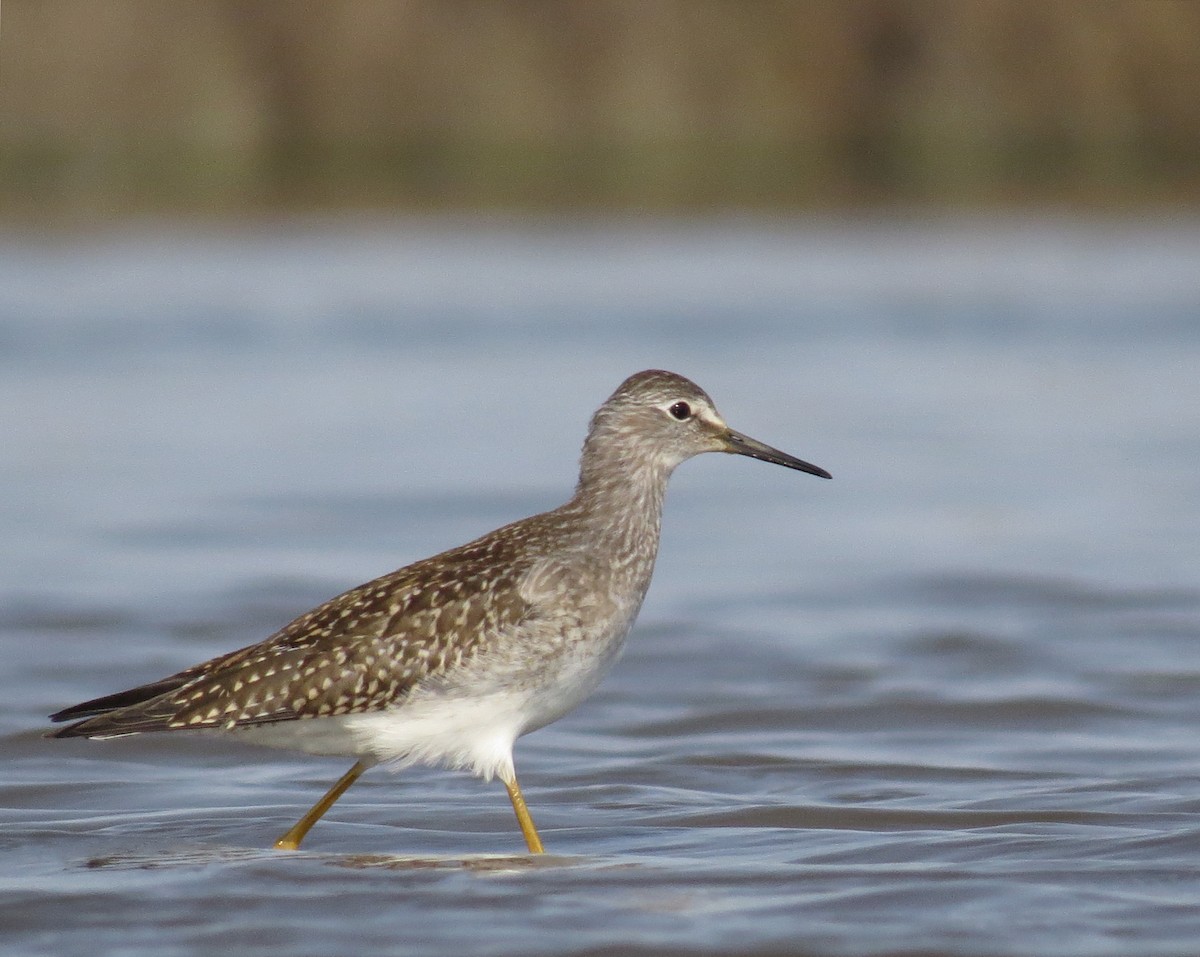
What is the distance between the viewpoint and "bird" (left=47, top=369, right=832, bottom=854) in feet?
22.6

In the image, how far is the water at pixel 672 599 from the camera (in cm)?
645

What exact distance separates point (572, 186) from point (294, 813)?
86.9 ft

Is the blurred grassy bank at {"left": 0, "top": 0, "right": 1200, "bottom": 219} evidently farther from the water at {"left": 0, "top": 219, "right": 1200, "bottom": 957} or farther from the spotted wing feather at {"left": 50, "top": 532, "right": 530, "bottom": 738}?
the spotted wing feather at {"left": 50, "top": 532, "right": 530, "bottom": 738}

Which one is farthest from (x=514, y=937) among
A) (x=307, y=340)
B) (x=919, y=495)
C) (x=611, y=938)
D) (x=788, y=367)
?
(x=307, y=340)

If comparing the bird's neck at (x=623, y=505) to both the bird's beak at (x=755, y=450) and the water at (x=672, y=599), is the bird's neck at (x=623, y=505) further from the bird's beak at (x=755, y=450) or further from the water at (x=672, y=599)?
the water at (x=672, y=599)

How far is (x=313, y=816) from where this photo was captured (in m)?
7.16

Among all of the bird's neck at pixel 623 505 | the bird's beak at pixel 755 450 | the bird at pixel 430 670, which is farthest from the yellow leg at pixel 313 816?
the bird's beak at pixel 755 450

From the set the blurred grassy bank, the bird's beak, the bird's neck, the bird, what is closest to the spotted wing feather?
the bird

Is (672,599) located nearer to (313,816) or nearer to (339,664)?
(313,816)

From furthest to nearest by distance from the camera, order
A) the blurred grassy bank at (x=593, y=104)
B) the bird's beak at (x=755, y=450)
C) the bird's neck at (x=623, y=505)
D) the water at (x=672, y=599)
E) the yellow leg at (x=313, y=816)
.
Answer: the blurred grassy bank at (x=593, y=104) → the bird's beak at (x=755, y=450) → the bird's neck at (x=623, y=505) → the yellow leg at (x=313, y=816) → the water at (x=672, y=599)

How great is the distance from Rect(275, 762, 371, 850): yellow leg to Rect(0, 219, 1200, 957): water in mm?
100

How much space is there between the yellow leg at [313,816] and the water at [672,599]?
10cm

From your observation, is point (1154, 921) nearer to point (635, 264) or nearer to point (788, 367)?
point (788, 367)

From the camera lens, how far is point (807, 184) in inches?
1380
